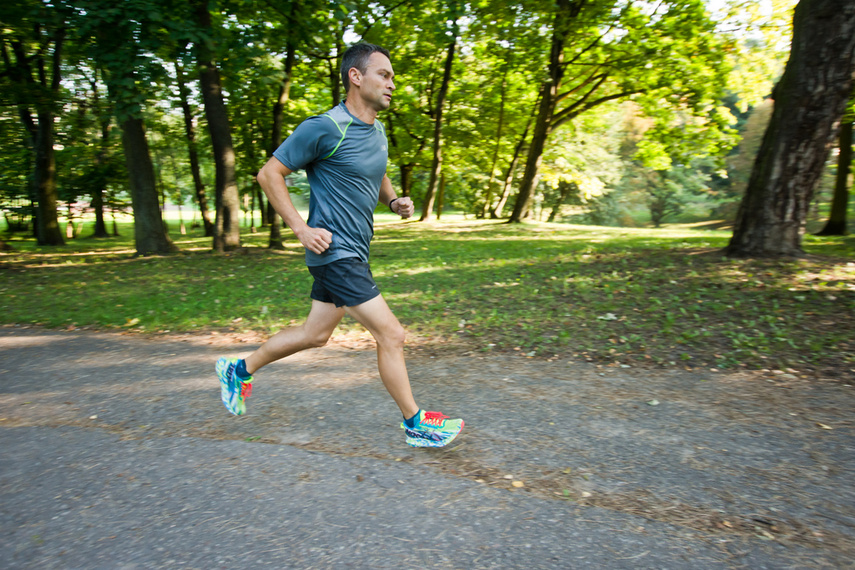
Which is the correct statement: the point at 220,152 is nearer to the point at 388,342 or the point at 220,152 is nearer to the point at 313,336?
the point at 313,336

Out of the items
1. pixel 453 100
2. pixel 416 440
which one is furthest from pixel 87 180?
pixel 416 440

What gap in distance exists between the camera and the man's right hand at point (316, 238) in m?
3.06

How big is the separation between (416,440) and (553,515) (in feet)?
3.18

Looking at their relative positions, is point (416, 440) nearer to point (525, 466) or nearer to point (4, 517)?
point (525, 466)

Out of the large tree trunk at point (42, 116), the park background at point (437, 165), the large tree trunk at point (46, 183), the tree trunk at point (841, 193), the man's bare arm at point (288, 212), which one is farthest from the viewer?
the large tree trunk at point (46, 183)

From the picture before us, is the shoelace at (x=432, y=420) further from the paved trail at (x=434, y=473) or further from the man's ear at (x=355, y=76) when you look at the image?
the man's ear at (x=355, y=76)

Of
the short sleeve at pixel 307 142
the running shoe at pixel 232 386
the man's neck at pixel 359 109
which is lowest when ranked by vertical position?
the running shoe at pixel 232 386

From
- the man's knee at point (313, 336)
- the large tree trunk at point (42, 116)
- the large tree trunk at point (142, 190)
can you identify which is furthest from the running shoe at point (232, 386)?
the large tree trunk at point (42, 116)

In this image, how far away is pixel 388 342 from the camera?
10.6 ft

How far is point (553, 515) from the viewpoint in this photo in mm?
A: 2646

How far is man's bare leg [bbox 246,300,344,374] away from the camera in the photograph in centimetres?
343

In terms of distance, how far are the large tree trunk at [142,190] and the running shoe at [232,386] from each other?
34.9ft

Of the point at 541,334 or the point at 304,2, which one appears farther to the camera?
the point at 304,2

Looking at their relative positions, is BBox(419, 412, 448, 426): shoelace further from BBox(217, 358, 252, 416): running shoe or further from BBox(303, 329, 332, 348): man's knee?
BBox(217, 358, 252, 416): running shoe
